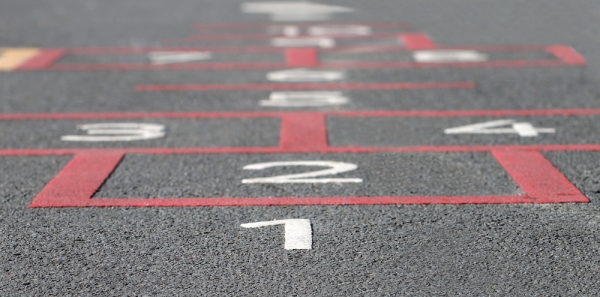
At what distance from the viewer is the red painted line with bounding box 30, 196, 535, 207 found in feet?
19.9

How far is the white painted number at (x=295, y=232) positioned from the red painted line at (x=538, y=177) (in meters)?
1.86

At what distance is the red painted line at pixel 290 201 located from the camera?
19.9 feet

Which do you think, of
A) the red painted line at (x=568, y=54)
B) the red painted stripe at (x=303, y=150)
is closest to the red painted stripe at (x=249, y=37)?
the red painted line at (x=568, y=54)

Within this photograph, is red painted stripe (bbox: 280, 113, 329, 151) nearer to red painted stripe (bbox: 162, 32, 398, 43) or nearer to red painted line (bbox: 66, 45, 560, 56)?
red painted line (bbox: 66, 45, 560, 56)

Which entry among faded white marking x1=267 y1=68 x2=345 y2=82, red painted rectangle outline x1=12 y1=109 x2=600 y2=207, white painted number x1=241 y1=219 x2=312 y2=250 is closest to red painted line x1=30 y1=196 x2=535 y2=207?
red painted rectangle outline x1=12 y1=109 x2=600 y2=207

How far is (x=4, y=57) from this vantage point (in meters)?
12.5

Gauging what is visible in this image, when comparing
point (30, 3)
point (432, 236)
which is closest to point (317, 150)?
point (432, 236)

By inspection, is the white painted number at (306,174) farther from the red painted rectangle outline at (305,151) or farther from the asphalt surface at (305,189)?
the red painted rectangle outline at (305,151)

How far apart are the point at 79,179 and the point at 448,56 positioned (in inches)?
279

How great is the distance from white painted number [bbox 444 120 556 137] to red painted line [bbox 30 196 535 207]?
6.25ft

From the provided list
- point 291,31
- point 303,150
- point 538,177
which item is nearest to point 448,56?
point 291,31

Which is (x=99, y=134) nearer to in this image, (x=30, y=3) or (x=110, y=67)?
(x=110, y=67)

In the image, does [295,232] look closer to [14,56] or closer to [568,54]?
[568,54]

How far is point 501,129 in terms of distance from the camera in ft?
26.4
